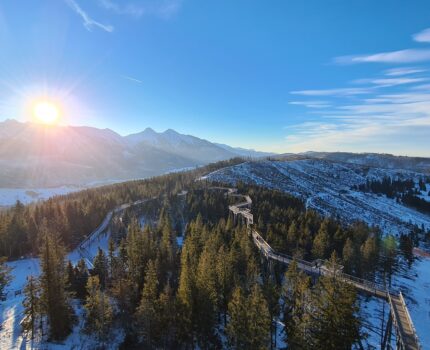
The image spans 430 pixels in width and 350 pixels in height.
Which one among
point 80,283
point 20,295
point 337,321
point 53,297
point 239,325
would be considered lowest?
point 20,295

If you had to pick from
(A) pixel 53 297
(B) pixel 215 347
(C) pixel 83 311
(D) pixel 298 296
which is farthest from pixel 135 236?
(D) pixel 298 296

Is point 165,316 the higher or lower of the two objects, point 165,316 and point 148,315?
the lower

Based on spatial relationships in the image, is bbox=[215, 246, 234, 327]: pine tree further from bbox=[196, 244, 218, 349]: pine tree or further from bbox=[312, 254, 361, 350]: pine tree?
bbox=[312, 254, 361, 350]: pine tree

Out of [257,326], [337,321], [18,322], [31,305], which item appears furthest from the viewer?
[18,322]

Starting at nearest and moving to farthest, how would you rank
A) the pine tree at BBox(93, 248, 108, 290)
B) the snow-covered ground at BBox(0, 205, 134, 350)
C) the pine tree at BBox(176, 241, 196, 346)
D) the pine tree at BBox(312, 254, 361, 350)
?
the pine tree at BBox(312, 254, 361, 350) → the snow-covered ground at BBox(0, 205, 134, 350) → the pine tree at BBox(176, 241, 196, 346) → the pine tree at BBox(93, 248, 108, 290)

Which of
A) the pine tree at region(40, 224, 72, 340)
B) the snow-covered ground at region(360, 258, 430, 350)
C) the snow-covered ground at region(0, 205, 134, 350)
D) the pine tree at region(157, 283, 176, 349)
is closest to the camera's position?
the snow-covered ground at region(0, 205, 134, 350)

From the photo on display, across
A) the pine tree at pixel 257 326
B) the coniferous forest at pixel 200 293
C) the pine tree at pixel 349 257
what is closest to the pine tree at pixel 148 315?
the coniferous forest at pixel 200 293

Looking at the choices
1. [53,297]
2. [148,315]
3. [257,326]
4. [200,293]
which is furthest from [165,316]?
[53,297]

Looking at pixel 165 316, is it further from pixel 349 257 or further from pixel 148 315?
pixel 349 257

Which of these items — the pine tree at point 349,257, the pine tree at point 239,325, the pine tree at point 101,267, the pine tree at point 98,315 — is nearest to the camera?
the pine tree at point 239,325

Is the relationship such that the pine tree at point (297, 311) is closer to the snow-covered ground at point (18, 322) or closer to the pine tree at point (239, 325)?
the pine tree at point (239, 325)

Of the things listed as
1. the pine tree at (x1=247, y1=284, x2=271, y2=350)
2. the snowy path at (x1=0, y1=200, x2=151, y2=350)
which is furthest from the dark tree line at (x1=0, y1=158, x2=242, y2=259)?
the pine tree at (x1=247, y1=284, x2=271, y2=350)

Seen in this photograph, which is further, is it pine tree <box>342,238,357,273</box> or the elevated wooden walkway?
pine tree <box>342,238,357,273</box>
